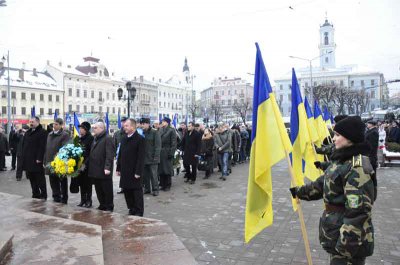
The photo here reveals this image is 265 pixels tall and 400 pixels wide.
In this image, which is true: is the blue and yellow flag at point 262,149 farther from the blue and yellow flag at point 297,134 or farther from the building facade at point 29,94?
the building facade at point 29,94

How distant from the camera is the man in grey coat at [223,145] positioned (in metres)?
12.5

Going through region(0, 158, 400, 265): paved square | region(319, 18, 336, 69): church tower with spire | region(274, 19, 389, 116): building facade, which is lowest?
region(0, 158, 400, 265): paved square

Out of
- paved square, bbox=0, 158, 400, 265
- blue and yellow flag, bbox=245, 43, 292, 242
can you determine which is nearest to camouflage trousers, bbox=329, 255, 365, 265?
blue and yellow flag, bbox=245, 43, 292, 242

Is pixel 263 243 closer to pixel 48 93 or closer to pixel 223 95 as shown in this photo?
pixel 48 93

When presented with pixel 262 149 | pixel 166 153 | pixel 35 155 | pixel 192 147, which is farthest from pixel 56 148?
pixel 262 149

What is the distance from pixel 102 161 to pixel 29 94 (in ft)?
208

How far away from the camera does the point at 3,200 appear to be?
303 inches

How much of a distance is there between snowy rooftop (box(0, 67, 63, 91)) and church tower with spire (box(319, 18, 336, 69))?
77555 mm

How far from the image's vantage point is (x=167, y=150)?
1035 centimetres

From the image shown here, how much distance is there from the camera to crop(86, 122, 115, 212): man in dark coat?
700 centimetres

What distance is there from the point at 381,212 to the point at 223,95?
116 m

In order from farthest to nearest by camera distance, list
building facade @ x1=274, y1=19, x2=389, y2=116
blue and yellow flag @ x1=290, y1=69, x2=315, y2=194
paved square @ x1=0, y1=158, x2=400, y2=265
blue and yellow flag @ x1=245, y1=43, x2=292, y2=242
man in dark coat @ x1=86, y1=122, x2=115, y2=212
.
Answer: building facade @ x1=274, y1=19, x2=389, y2=116
man in dark coat @ x1=86, y1=122, x2=115, y2=212
blue and yellow flag @ x1=290, y1=69, x2=315, y2=194
paved square @ x1=0, y1=158, x2=400, y2=265
blue and yellow flag @ x1=245, y1=43, x2=292, y2=242

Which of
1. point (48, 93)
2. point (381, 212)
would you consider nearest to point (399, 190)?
point (381, 212)

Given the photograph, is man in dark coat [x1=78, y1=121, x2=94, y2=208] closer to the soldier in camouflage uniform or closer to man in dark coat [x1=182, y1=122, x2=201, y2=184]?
man in dark coat [x1=182, y1=122, x2=201, y2=184]
